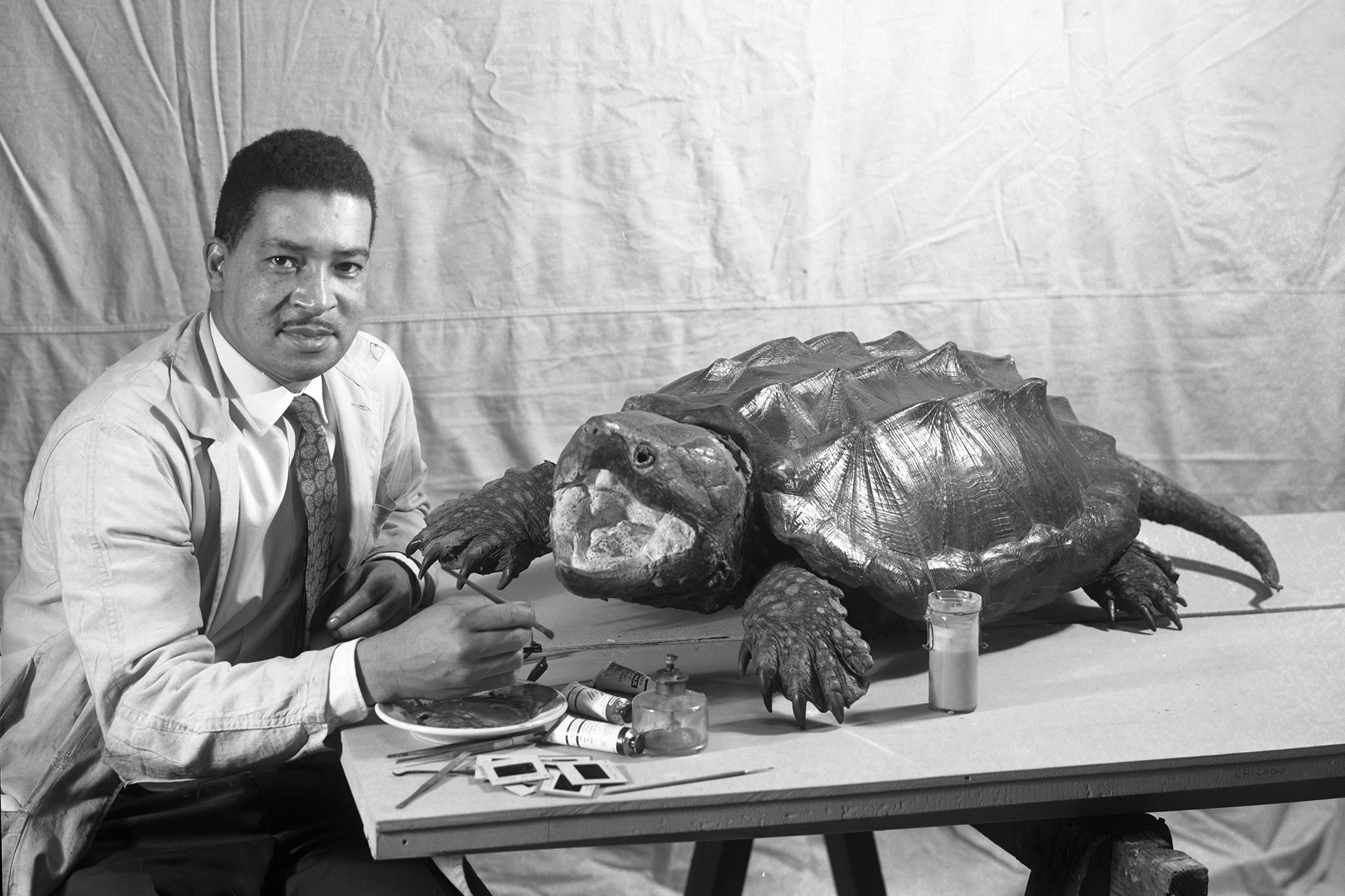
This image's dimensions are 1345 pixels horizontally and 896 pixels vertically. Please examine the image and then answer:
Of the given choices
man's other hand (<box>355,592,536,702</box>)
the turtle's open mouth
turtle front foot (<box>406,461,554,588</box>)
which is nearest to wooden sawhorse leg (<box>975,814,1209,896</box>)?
the turtle's open mouth

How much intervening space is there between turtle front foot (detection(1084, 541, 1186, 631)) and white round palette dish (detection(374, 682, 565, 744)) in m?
1.10

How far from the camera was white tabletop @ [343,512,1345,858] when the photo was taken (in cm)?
149

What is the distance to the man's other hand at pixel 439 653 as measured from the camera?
167cm

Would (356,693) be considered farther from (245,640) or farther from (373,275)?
(373,275)

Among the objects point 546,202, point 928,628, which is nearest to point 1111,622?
point 928,628

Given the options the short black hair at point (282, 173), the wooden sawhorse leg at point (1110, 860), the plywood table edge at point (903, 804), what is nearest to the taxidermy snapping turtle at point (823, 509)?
the plywood table edge at point (903, 804)

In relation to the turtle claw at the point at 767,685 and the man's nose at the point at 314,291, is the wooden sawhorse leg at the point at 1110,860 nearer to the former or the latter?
the turtle claw at the point at 767,685

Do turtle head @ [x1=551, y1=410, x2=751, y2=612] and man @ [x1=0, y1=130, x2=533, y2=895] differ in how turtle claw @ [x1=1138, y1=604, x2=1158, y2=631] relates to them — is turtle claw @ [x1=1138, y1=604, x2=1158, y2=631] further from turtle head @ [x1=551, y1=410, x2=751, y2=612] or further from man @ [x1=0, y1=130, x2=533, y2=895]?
man @ [x1=0, y1=130, x2=533, y2=895]

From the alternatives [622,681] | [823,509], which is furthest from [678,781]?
[823,509]

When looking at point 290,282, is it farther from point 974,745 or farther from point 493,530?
point 974,745

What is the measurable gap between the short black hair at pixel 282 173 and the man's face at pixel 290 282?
0.01m

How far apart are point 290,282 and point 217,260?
154 millimetres

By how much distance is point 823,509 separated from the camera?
1979mm

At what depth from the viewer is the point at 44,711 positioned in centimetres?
183
